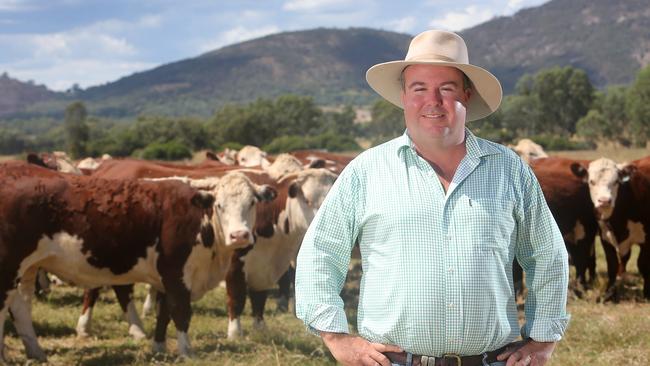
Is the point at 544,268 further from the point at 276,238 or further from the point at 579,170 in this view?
the point at 579,170

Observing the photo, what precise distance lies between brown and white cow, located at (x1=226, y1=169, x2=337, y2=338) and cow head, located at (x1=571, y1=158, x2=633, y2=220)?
364 cm

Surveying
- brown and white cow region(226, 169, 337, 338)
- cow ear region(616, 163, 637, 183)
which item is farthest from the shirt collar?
cow ear region(616, 163, 637, 183)

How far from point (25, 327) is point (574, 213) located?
7.40m

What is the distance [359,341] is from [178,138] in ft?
228

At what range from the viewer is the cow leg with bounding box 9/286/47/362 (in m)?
8.20

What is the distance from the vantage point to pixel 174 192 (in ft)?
27.9

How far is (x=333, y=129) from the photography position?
9831cm

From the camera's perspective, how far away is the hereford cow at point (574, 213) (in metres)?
11.4

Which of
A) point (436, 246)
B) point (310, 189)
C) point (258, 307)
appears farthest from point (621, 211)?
point (436, 246)

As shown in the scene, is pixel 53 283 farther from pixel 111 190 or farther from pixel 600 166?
pixel 600 166

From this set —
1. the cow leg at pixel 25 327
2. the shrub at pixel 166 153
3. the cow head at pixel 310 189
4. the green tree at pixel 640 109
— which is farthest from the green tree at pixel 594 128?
the cow leg at pixel 25 327

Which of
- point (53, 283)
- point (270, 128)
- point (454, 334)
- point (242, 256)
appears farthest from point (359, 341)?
point (270, 128)

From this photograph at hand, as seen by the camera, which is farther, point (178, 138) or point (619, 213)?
point (178, 138)

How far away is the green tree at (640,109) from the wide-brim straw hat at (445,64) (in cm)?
5816
